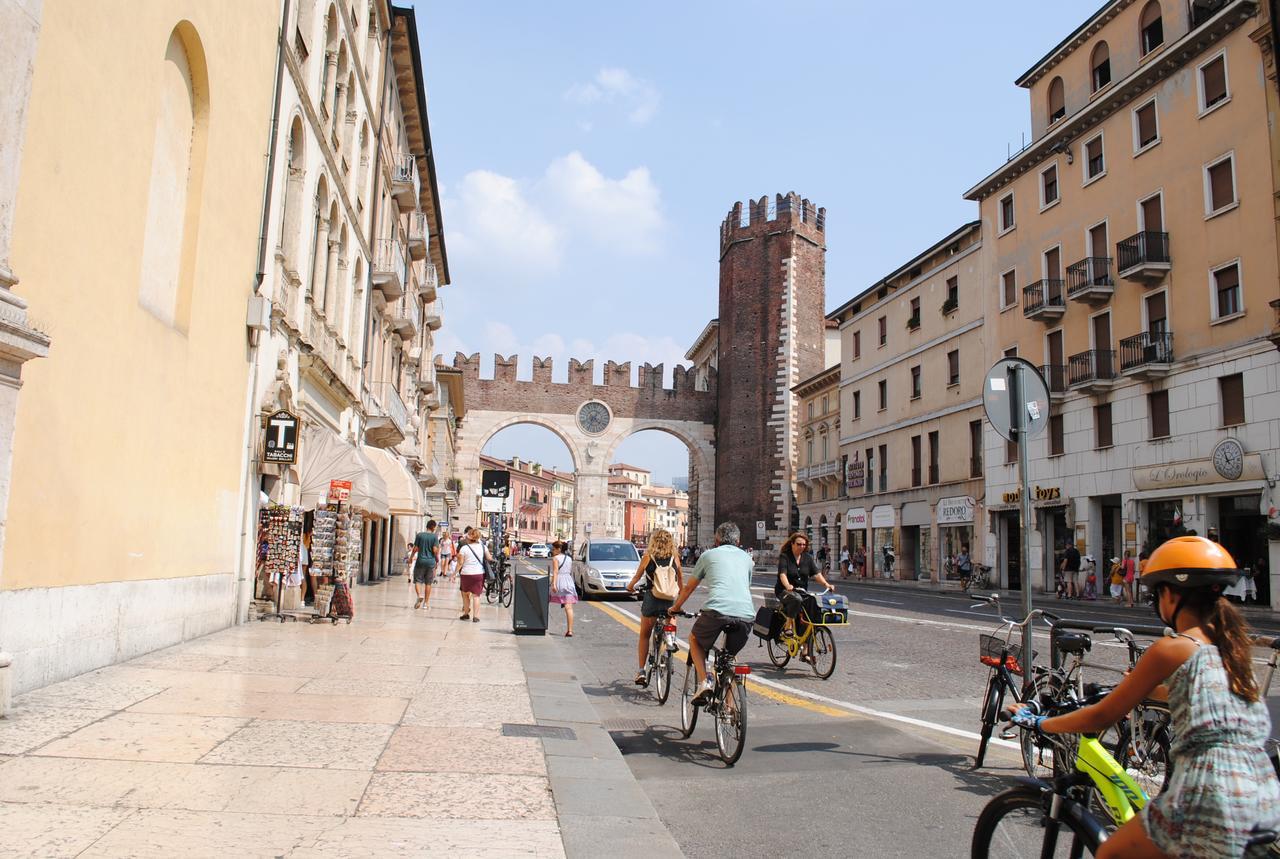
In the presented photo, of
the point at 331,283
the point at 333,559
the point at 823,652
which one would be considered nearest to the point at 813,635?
Result: the point at 823,652

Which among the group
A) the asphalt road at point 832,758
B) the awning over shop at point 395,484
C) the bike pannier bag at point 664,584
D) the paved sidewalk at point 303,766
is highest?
the awning over shop at point 395,484

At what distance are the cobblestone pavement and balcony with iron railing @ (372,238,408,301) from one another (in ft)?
54.8

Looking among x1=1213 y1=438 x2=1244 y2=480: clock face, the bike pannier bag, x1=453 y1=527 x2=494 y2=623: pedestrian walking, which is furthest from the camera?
x1=1213 y1=438 x2=1244 y2=480: clock face

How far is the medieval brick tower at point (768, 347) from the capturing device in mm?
56469

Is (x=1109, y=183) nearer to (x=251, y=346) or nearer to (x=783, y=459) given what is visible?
(x=251, y=346)

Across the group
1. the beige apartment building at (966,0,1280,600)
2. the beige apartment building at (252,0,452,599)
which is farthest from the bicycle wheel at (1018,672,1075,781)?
the beige apartment building at (966,0,1280,600)

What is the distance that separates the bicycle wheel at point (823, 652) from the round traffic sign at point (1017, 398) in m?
3.80

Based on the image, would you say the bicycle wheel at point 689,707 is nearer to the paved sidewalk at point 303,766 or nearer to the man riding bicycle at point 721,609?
the man riding bicycle at point 721,609

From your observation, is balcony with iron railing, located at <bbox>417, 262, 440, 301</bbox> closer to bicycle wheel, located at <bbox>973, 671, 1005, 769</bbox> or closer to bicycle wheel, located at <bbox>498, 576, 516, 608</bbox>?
bicycle wheel, located at <bbox>498, 576, 516, 608</bbox>

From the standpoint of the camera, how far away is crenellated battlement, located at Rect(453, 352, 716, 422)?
6056cm

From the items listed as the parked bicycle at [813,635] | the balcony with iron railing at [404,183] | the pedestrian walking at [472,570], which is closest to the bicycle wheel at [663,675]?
Result: the parked bicycle at [813,635]

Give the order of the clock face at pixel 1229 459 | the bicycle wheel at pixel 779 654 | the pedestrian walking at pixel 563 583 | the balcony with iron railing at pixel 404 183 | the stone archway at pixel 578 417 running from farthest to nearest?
1. the stone archway at pixel 578 417
2. the balcony with iron railing at pixel 404 183
3. the clock face at pixel 1229 459
4. the pedestrian walking at pixel 563 583
5. the bicycle wheel at pixel 779 654

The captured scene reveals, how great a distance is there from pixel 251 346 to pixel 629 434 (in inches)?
1909

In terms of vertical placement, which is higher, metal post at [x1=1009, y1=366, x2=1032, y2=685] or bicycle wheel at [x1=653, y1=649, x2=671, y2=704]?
metal post at [x1=1009, y1=366, x2=1032, y2=685]
